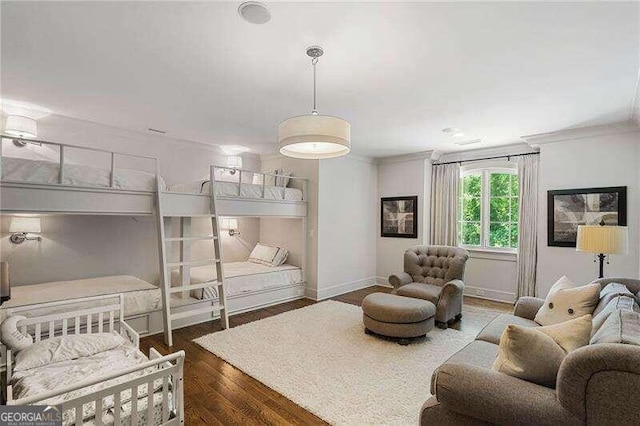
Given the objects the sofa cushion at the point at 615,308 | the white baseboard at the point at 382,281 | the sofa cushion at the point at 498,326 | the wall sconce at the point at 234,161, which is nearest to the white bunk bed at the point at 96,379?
the sofa cushion at the point at 498,326

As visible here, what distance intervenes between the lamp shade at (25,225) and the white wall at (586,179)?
22.5 ft

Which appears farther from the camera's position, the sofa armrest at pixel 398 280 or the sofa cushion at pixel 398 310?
the sofa armrest at pixel 398 280

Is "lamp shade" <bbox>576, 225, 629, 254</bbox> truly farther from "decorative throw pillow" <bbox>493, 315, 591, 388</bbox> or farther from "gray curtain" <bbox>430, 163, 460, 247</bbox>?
"gray curtain" <bbox>430, 163, 460, 247</bbox>

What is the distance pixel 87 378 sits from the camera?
1.89 metres

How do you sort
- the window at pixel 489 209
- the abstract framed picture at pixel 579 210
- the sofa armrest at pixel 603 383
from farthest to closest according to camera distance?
1. the window at pixel 489 209
2. the abstract framed picture at pixel 579 210
3. the sofa armrest at pixel 603 383

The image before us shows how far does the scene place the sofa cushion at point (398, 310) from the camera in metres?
3.31

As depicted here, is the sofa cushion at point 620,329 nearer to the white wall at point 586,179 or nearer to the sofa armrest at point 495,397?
the sofa armrest at point 495,397

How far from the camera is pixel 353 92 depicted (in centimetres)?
309

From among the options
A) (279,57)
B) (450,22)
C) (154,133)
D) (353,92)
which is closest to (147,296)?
(154,133)

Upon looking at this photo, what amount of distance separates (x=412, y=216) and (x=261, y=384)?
4329 millimetres

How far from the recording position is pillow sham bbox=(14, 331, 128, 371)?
6.75ft

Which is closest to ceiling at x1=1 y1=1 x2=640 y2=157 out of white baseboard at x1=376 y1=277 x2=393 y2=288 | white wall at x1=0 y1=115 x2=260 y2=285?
white wall at x1=0 y1=115 x2=260 y2=285

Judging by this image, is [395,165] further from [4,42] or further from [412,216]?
[4,42]

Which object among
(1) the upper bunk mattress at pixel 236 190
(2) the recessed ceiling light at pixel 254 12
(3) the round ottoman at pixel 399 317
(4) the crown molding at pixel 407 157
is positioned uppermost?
(2) the recessed ceiling light at pixel 254 12
